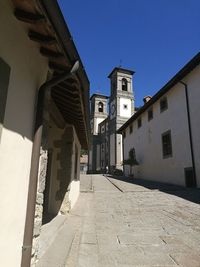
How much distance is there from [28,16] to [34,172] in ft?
5.31

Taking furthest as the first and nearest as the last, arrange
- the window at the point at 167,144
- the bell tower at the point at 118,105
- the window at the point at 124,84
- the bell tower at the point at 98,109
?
the bell tower at the point at 98,109 → the window at the point at 124,84 → the bell tower at the point at 118,105 → the window at the point at 167,144

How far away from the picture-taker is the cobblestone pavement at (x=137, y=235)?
131 inches

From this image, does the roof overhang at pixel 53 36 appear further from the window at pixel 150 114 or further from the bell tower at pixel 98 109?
the bell tower at pixel 98 109

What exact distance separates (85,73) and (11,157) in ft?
5.49

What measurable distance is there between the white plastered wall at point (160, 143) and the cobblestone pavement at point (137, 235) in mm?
5731

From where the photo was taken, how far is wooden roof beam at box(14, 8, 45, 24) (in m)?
2.11

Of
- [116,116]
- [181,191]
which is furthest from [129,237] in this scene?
[116,116]

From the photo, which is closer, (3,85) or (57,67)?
(3,85)

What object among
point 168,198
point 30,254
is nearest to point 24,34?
point 30,254

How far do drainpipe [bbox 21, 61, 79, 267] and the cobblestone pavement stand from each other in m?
0.91

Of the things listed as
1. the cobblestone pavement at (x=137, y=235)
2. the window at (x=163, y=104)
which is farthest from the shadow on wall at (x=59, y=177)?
the window at (x=163, y=104)

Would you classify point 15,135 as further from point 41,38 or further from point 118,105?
point 118,105

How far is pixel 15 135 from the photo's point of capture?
2.35m

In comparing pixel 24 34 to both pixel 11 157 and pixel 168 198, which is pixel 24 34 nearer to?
pixel 11 157
